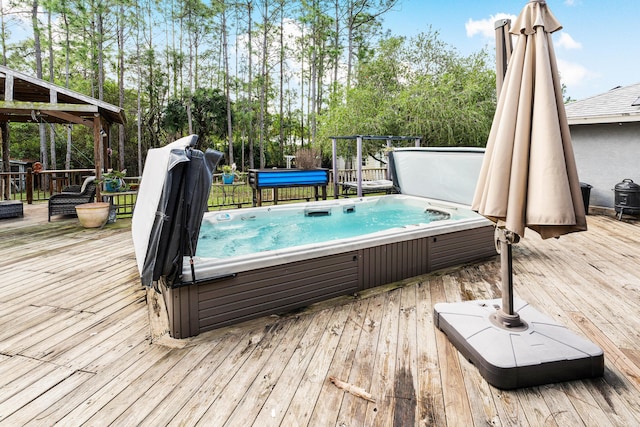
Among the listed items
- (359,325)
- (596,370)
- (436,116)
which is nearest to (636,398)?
(596,370)

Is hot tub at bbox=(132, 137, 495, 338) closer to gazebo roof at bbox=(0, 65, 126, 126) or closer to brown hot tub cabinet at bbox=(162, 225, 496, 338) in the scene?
brown hot tub cabinet at bbox=(162, 225, 496, 338)

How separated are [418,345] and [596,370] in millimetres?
886

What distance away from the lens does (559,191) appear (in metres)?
1.57

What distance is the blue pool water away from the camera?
169 inches

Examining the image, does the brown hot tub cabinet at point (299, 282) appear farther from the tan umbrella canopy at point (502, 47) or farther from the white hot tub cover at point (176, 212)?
the tan umbrella canopy at point (502, 47)

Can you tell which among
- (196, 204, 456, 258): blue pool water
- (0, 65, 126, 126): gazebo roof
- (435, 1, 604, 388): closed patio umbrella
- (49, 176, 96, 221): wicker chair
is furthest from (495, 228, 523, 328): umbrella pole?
(49, 176, 96, 221): wicker chair

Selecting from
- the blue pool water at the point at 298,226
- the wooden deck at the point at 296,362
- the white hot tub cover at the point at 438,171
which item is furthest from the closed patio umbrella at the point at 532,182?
the white hot tub cover at the point at 438,171

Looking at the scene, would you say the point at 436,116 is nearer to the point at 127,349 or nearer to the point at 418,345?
the point at 418,345

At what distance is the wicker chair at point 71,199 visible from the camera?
6.09 m

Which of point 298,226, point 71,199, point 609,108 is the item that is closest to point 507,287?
point 298,226

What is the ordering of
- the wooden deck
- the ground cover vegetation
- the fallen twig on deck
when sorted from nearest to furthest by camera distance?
the wooden deck < the fallen twig on deck < the ground cover vegetation

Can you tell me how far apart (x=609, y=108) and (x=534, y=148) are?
299 inches

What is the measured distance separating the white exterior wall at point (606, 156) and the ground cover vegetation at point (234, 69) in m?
2.69

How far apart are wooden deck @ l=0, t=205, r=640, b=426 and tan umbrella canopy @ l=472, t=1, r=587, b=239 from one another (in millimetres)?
837
